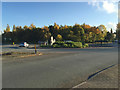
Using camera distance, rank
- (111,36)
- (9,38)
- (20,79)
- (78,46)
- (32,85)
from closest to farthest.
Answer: (32,85)
(20,79)
(78,46)
(111,36)
(9,38)

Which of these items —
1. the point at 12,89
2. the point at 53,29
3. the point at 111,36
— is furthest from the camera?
the point at 111,36

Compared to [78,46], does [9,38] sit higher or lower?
higher

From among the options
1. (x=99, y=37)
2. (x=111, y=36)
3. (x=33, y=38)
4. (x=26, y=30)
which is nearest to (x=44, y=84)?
(x=99, y=37)

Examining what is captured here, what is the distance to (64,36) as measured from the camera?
43.2m

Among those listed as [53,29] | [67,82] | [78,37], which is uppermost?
[53,29]

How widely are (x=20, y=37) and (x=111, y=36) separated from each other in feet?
178

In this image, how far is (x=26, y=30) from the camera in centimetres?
5362

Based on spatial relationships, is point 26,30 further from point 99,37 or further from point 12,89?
point 12,89

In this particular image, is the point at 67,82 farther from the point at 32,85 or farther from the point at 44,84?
the point at 32,85

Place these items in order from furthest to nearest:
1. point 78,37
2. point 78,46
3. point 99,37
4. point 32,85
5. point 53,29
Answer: point 53,29 → point 99,37 → point 78,37 → point 78,46 → point 32,85

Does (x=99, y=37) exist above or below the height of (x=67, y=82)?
above

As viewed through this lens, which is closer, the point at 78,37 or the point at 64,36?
the point at 78,37

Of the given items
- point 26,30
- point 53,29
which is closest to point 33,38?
point 26,30

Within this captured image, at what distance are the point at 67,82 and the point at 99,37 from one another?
4197 centimetres
